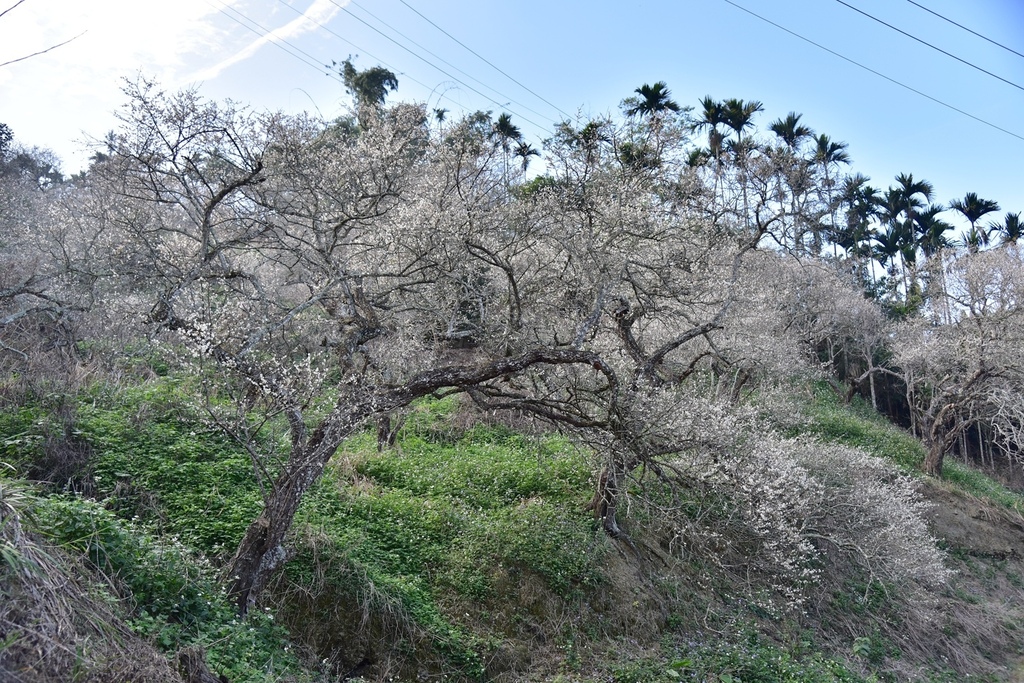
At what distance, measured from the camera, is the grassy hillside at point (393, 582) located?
4672 mm

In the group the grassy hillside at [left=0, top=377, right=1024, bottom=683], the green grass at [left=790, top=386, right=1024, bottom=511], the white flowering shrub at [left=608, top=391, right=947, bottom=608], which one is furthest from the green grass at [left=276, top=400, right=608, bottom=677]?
the green grass at [left=790, top=386, right=1024, bottom=511]

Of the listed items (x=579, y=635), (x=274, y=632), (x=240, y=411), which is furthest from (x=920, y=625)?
(x=240, y=411)

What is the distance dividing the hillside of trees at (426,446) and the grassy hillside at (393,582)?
37mm

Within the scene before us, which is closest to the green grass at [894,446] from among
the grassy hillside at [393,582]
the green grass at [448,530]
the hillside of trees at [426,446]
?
the hillside of trees at [426,446]

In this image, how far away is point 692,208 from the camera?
10859 millimetres

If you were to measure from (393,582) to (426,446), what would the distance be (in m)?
4.03

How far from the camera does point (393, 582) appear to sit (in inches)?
281

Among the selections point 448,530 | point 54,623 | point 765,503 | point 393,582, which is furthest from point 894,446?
point 54,623

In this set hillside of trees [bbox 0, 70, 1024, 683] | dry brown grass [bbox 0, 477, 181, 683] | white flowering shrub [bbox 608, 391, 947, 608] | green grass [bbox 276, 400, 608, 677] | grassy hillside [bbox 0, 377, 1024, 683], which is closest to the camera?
dry brown grass [bbox 0, 477, 181, 683]

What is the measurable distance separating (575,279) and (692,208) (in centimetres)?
276

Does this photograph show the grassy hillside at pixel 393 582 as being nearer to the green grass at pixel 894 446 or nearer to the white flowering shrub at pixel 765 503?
the white flowering shrub at pixel 765 503

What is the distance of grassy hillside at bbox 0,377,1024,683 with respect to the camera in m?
4.67

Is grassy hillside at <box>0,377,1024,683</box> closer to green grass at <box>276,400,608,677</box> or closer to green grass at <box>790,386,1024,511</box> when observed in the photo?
green grass at <box>276,400,608,677</box>

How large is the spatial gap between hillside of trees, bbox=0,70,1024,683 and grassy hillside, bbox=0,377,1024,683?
0.12 ft
